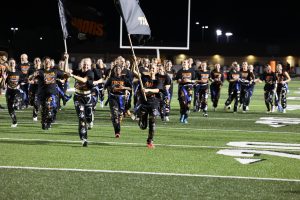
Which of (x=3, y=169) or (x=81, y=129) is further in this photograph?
(x=81, y=129)

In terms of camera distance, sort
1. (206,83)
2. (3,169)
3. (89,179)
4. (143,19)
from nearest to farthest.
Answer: (89,179)
(3,169)
(143,19)
(206,83)

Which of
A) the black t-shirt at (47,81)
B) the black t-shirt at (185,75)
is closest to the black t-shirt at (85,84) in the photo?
the black t-shirt at (47,81)

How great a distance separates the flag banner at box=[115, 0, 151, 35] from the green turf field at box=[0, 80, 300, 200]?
2.47m

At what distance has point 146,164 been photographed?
11641 millimetres

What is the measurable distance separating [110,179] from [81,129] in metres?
3.91

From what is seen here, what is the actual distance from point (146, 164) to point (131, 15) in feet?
15.2

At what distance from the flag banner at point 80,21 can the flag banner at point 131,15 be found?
2.28 feet

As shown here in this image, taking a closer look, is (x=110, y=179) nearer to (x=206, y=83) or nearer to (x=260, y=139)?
(x=260, y=139)

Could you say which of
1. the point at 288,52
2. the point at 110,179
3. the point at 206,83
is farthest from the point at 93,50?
the point at 110,179

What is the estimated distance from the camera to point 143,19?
16016 millimetres

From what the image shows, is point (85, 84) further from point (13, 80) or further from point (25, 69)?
point (25, 69)

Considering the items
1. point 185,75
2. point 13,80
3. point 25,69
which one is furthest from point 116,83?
point 25,69

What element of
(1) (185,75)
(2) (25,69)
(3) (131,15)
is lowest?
(1) (185,75)

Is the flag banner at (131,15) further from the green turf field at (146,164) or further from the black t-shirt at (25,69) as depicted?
the black t-shirt at (25,69)
